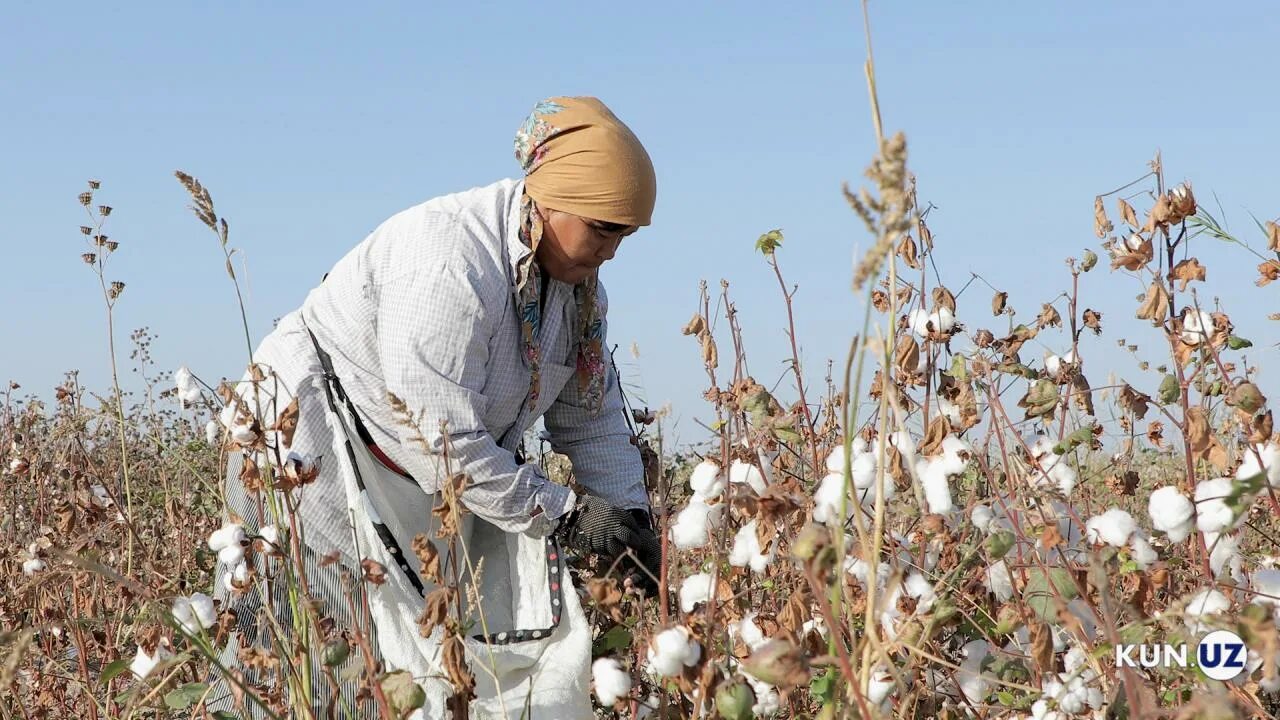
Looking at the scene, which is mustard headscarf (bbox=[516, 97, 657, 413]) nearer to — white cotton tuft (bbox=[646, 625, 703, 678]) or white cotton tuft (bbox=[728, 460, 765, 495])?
white cotton tuft (bbox=[728, 460, 765, 495])

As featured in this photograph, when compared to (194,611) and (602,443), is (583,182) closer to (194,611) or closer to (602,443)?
(602,443)

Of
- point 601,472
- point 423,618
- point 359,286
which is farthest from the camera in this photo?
point 601,472

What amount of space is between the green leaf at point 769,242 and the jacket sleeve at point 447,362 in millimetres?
627

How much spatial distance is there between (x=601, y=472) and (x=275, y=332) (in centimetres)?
87

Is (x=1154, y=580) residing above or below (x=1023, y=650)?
above

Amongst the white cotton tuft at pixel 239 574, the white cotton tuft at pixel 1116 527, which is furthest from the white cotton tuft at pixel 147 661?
the white cotton tuft at pixel 1116 527

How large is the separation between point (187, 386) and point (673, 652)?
3.29 ft

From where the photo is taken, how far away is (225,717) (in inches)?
58.1

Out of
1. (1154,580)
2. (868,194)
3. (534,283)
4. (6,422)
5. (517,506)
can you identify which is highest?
(868,194)

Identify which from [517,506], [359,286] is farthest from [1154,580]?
[359,286]

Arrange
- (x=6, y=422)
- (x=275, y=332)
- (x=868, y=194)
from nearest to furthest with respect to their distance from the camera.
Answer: (x=868, y=194) → (x=275, y=332) → (x=6, y=422)

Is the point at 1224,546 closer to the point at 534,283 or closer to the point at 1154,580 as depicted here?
the point at 1154,580

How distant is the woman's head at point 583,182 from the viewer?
2.56m

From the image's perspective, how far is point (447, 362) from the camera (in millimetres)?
2447
